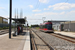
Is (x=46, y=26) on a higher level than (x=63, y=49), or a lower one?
higher

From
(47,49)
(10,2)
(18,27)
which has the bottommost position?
(47,49)

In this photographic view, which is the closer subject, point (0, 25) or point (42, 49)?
point (42, 49)

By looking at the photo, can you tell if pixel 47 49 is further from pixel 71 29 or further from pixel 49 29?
pixel 71 29

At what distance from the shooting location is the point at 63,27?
40.4 m

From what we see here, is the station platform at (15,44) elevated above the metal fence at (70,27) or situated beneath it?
situated beneath

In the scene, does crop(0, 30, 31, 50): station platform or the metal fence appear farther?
the metal fence

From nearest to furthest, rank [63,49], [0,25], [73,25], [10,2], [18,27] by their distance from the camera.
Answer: [63,49], [10,2], [18,27], [73,25], [0,25]

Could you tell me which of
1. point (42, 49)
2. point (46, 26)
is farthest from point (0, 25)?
point (42, 49)

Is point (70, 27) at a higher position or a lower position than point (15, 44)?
higher

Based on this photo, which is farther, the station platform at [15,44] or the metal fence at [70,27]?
the metal fence at [70,27]

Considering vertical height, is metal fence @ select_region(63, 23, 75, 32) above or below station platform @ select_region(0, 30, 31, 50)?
above

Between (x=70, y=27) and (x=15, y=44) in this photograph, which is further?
(x=70, y=27)

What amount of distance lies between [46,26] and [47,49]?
66.4 feet

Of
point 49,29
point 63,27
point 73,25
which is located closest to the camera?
point 49,29
